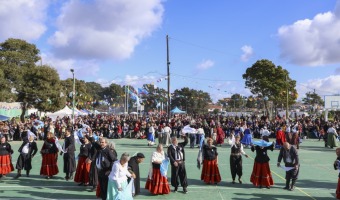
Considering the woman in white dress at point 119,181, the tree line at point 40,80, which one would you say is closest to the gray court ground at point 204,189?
the woman in white dress at point 119,181

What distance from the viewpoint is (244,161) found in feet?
55.1

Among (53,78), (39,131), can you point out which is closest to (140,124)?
(39,131)

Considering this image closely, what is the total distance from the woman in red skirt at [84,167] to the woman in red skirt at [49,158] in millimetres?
1445

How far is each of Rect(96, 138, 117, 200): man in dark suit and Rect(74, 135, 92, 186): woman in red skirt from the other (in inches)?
76.3

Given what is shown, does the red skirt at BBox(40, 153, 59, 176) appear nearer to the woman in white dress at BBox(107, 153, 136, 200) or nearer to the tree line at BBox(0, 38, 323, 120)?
Result: the woman in white dress at BBox(107, 153, 136, 200)

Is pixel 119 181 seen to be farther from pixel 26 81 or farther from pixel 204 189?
pixel 26 81

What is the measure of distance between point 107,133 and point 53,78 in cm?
1369

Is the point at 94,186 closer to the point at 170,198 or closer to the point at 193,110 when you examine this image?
the point at 170,198

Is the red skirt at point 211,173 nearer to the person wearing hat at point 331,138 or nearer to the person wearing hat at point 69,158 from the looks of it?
the person wearing hat at point 69,158

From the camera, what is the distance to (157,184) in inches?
382

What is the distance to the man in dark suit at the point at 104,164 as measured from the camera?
8625 mm

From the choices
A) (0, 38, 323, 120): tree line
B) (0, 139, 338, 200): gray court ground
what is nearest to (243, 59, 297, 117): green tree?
(0, 38, 323, 120): tree line

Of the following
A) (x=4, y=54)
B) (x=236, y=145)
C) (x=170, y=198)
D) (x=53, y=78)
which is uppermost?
(x=4, y=54)

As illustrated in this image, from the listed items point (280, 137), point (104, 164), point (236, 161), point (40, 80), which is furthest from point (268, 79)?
point (104, 164)
